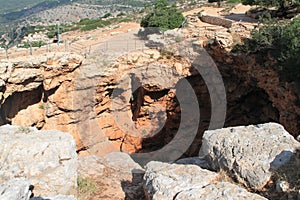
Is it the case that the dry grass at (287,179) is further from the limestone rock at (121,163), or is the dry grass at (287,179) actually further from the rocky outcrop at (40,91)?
the rocky outcrop at (40,91)

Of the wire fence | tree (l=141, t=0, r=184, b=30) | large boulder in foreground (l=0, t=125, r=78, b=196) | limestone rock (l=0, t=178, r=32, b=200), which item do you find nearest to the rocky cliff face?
the wire fence

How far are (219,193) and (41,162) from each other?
4.32 metres

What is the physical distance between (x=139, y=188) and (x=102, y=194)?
3.87 ft

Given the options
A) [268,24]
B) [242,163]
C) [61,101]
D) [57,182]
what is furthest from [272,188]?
[61,101]

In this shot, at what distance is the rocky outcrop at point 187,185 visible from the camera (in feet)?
20.9

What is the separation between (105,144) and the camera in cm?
1730

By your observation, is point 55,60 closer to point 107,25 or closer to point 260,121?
point 260,121

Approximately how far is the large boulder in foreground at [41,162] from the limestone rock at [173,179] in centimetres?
208

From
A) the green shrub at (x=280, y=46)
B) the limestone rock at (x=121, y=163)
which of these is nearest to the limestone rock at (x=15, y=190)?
the limestone rock at (x=121, y=163)

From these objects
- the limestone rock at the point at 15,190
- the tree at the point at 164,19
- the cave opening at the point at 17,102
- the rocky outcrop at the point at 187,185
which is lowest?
the cave opening at the point at 17,102

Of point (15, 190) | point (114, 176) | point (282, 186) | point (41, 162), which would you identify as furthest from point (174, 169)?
point (15, 190)

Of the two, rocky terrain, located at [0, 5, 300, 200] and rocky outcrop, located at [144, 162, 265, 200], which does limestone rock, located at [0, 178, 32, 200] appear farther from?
rocky outcrop, located at [144, 162, 265, 200]

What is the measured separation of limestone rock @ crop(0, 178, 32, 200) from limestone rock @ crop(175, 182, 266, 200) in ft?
10.4

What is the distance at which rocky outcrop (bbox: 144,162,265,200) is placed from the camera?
639 cm
